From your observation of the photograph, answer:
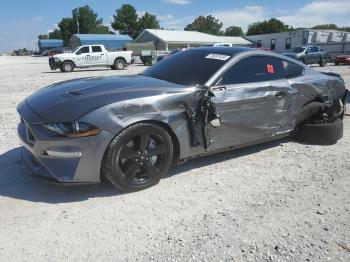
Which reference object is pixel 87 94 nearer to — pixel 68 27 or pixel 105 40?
pixel 105 40

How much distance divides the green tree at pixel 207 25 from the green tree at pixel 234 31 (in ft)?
28.0

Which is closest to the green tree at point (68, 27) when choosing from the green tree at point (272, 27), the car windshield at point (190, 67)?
the green tree at point (272, 27)

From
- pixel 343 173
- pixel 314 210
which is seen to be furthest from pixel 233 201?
pixel 343 173

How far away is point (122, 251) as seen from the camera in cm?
292

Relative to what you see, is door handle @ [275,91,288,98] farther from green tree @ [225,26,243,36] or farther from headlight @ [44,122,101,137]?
green tree @ [225,26,243,36]

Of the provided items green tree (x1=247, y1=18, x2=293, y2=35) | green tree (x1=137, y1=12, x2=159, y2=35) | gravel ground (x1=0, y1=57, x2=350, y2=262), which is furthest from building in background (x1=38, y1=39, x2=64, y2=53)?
gravel ground (x1=0, y1=57, x2=350, y2=262)

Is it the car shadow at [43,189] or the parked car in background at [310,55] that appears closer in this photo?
the car shadow at [43,189]

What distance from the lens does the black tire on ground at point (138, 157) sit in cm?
369

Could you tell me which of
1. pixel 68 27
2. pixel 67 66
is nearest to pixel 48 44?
pixel 68 27

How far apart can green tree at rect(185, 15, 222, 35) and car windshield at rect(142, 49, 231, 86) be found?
12732 cm

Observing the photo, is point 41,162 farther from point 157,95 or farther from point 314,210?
point 314,210

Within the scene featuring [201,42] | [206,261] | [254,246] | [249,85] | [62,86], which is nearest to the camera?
[206,261]

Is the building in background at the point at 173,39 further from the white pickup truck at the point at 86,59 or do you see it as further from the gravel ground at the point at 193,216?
the gravel ground at the point at 193,216

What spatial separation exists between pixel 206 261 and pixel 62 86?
273 centimetres
